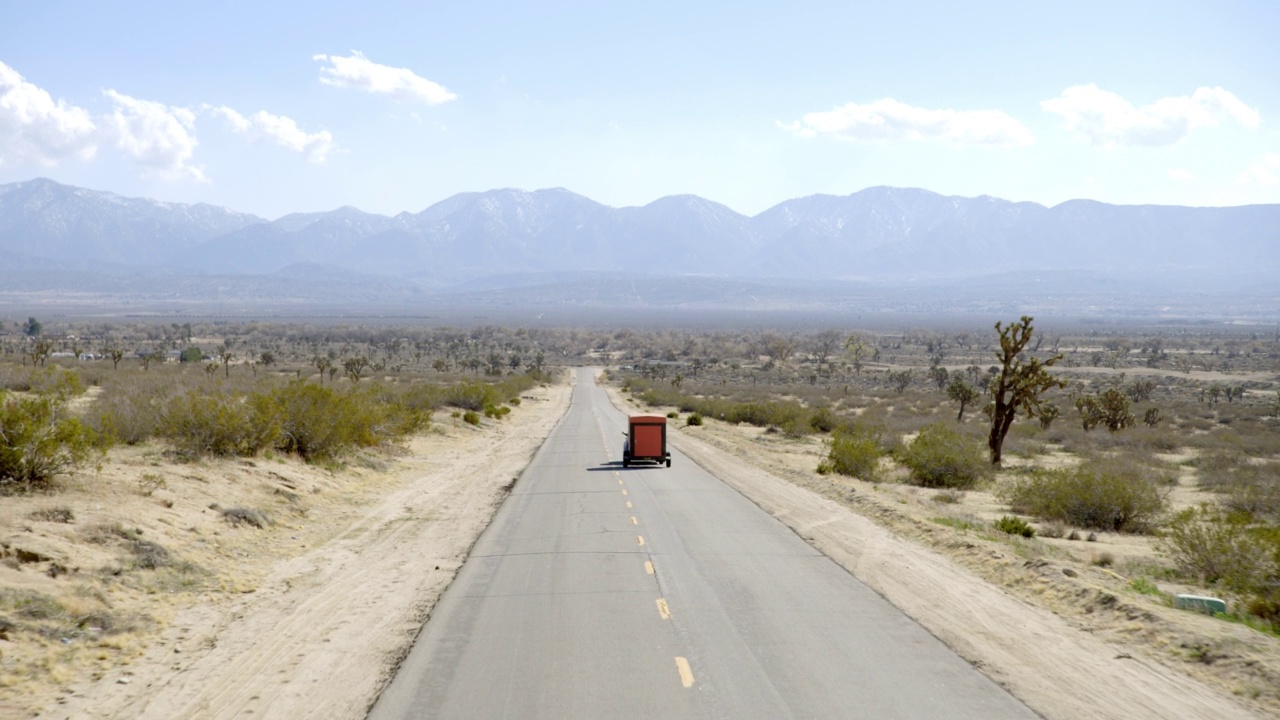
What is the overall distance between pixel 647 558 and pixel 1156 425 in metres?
44.6

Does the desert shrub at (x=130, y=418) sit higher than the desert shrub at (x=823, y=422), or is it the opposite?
the desert shrub at (x=130, y=418)

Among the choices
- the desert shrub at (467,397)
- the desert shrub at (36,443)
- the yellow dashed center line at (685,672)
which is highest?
the desert shrub at (36,443)

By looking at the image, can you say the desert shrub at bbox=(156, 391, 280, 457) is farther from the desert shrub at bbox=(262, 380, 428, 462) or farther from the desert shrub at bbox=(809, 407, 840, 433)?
the desert shrub at bbox=(809, 407, 840, 433)

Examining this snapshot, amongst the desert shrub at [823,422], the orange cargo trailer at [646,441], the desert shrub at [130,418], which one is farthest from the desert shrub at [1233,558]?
the desert shrub at [823,422]

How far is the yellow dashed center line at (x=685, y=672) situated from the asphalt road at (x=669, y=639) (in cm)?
2

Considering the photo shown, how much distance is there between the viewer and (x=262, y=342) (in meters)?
139

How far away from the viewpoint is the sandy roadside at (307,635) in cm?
848

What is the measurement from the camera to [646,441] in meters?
30.7

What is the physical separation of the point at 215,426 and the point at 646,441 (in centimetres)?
1361

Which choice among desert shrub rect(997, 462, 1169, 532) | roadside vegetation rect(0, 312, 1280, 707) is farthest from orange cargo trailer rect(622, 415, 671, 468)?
desert shrub rect(997, 462, 1169, 532)

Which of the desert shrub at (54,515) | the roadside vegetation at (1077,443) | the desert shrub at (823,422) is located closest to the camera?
the desert shrub at (54,515)

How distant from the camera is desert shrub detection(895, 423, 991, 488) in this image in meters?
29.1

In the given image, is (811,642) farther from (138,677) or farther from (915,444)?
(915,444)

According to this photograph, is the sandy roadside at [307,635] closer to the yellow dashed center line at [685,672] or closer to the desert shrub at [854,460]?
the yellow dashed center line at [685,672]
